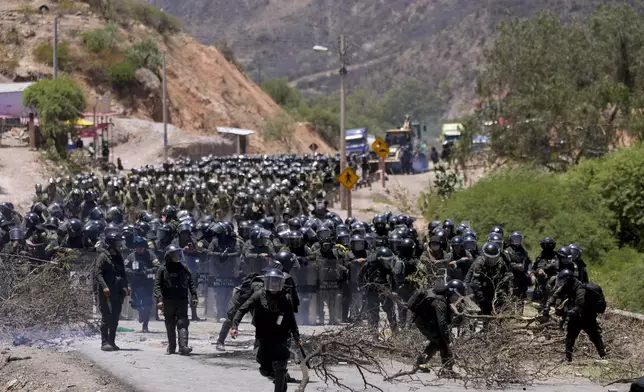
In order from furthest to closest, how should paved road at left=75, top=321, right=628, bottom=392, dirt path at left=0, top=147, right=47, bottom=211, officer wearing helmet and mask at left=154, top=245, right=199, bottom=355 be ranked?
1. dirt path at left=0, top=147, right=47, bottom=211
2. officer wearing helmet and mask at left=154, top=245, right=199, bottom=355
3. paved road at left=75, top=321, right=628, bottom=392

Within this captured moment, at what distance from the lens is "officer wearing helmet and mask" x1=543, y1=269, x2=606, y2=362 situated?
13.9 m

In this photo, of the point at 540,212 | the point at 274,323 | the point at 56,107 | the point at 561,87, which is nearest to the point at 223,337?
the point at 274,323

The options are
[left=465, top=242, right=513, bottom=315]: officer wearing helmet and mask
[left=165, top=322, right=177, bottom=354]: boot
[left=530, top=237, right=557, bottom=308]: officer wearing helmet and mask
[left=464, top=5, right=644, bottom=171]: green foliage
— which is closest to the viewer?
[left=165, top=322, right=177, bottom=354]: boot

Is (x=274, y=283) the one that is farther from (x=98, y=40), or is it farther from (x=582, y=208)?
(x=98, y=40)

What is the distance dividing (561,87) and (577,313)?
2513 cm

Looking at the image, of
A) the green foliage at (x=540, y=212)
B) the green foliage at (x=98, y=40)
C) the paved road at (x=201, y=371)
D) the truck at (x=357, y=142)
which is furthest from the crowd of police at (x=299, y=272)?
the green foliage at (x=98, y=40)

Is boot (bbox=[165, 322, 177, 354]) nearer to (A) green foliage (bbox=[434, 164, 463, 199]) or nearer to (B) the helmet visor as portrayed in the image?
(B) the helmet visor

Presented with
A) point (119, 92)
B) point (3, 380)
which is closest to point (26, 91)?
point (119, 92)

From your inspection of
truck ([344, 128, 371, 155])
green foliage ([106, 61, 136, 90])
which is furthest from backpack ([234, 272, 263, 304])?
green foliage ([106, 61, 136, 90])

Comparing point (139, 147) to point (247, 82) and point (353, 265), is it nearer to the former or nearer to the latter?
point (247, 82)

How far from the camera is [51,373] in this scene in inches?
530

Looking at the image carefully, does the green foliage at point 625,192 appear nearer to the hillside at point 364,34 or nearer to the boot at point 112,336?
the boot at point 112,336

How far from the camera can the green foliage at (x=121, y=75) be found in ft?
248

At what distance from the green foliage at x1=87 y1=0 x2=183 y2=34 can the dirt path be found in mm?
38041
